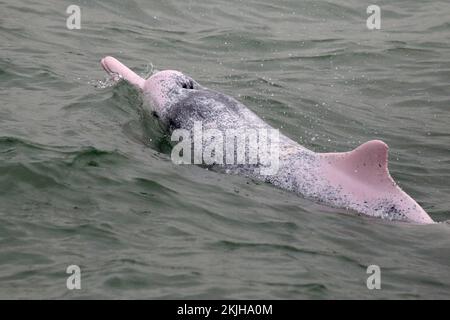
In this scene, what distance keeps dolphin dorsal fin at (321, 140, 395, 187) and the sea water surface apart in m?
0.43

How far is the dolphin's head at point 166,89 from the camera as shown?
1184cm

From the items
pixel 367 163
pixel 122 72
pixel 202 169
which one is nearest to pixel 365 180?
pixel 367 163

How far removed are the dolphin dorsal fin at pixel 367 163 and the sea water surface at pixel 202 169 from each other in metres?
0.43

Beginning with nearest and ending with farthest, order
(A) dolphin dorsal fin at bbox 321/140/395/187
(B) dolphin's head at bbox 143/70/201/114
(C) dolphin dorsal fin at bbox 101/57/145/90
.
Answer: (A) dolphin dorsal fin at bbox 321/140/395/187 < (B) dolphin's head at bbox 143/70/201/114 < (C) dolphin dorsal fin at bbox 101/57/145/90

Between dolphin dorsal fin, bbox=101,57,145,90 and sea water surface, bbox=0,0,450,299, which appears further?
dolphin dorsal fin, bbox=101,57,145,90

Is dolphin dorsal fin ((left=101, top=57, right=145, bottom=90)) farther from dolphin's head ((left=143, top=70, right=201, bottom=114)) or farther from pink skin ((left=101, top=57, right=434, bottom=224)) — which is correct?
pink skin ((left=101, top=57, right=434, bottom=224))

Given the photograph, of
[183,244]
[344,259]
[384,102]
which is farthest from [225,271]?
[384,102]

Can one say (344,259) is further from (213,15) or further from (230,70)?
(213,15)

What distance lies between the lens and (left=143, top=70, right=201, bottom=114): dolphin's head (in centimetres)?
1184

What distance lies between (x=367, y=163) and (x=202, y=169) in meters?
2.04

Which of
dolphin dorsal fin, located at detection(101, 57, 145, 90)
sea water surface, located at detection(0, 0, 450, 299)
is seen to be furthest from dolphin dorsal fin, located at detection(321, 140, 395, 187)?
dolphin dorsal fin, located at detection(101, 57, 145, 90)

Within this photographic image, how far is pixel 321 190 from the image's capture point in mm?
10086

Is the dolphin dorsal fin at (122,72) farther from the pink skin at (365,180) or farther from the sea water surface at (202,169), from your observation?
the pink skin at (365,180)
